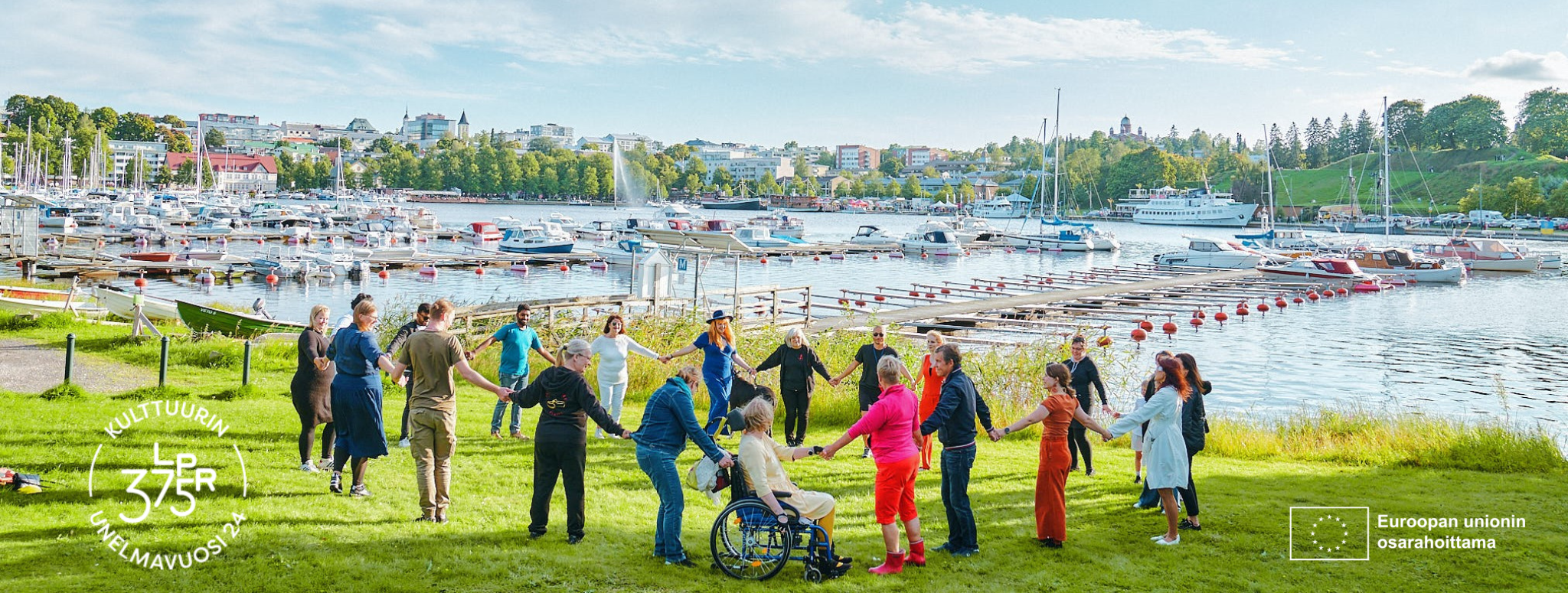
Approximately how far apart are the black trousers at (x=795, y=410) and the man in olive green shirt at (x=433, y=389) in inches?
199

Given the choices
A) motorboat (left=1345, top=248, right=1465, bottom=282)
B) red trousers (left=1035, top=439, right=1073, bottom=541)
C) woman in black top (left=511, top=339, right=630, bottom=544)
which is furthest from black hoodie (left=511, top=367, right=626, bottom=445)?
motorboat (left=1345, top=248, right=1465, bottom=282)

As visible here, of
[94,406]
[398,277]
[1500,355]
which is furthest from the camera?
[398,277]

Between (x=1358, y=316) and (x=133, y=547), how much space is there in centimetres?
4622

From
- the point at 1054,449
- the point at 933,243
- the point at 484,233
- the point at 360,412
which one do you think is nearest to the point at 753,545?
the point at 1054,449

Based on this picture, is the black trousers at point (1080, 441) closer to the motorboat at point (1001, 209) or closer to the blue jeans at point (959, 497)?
the blue jeans at point (959, 497)

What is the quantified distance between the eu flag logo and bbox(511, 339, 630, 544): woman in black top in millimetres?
5875

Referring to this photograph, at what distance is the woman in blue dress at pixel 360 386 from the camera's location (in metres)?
8.73

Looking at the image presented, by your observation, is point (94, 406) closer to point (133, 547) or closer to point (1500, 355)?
point (133, 547)

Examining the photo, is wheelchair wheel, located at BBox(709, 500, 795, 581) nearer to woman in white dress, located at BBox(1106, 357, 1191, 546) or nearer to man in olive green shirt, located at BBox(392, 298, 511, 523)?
man in olive green shirt, located at BBox(392, 298, 511, 523)

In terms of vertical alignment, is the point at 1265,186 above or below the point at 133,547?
above

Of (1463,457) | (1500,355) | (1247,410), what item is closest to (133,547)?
(1463,457)

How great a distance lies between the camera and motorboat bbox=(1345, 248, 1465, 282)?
60.3m

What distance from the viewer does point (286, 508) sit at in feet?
28.8

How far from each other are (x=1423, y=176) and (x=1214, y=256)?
9852 centimetres
